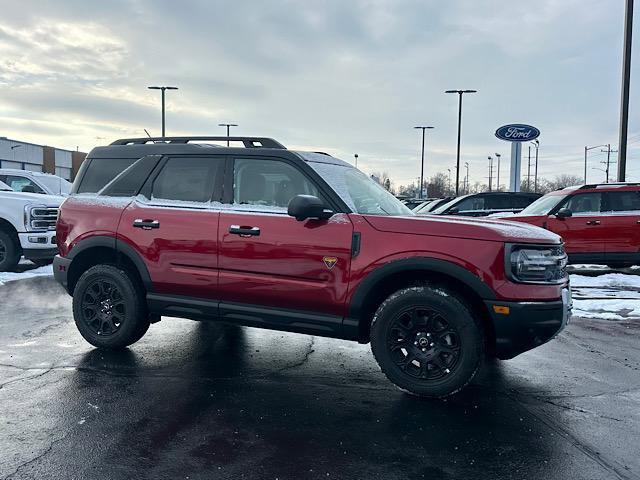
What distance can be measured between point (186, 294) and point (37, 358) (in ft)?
4.99

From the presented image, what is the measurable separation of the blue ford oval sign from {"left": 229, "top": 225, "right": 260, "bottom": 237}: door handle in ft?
72.6

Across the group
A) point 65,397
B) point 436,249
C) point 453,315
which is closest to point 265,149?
point 436,249

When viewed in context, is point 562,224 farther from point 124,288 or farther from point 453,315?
point 124,288

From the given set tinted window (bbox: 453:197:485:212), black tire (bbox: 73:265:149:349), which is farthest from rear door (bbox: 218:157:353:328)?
tinted window (bbox: 453:197:485:212)

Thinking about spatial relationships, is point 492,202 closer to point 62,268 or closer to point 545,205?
point 545,205

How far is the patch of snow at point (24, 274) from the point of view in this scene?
31.3 ft

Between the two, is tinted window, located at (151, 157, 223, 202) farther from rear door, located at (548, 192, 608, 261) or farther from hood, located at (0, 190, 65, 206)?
rear door, located at (548, 192, 608, 261)

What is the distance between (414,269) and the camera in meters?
4.04

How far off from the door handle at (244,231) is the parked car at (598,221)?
25.5ft

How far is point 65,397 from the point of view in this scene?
3953 mm

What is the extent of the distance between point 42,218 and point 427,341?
889cm

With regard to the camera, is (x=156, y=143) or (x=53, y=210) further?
(x=53, y=210)

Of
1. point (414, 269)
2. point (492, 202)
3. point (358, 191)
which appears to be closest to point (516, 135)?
point (492, 202)

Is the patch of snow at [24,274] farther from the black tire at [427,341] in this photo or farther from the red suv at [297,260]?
the black tire at [427,341]
